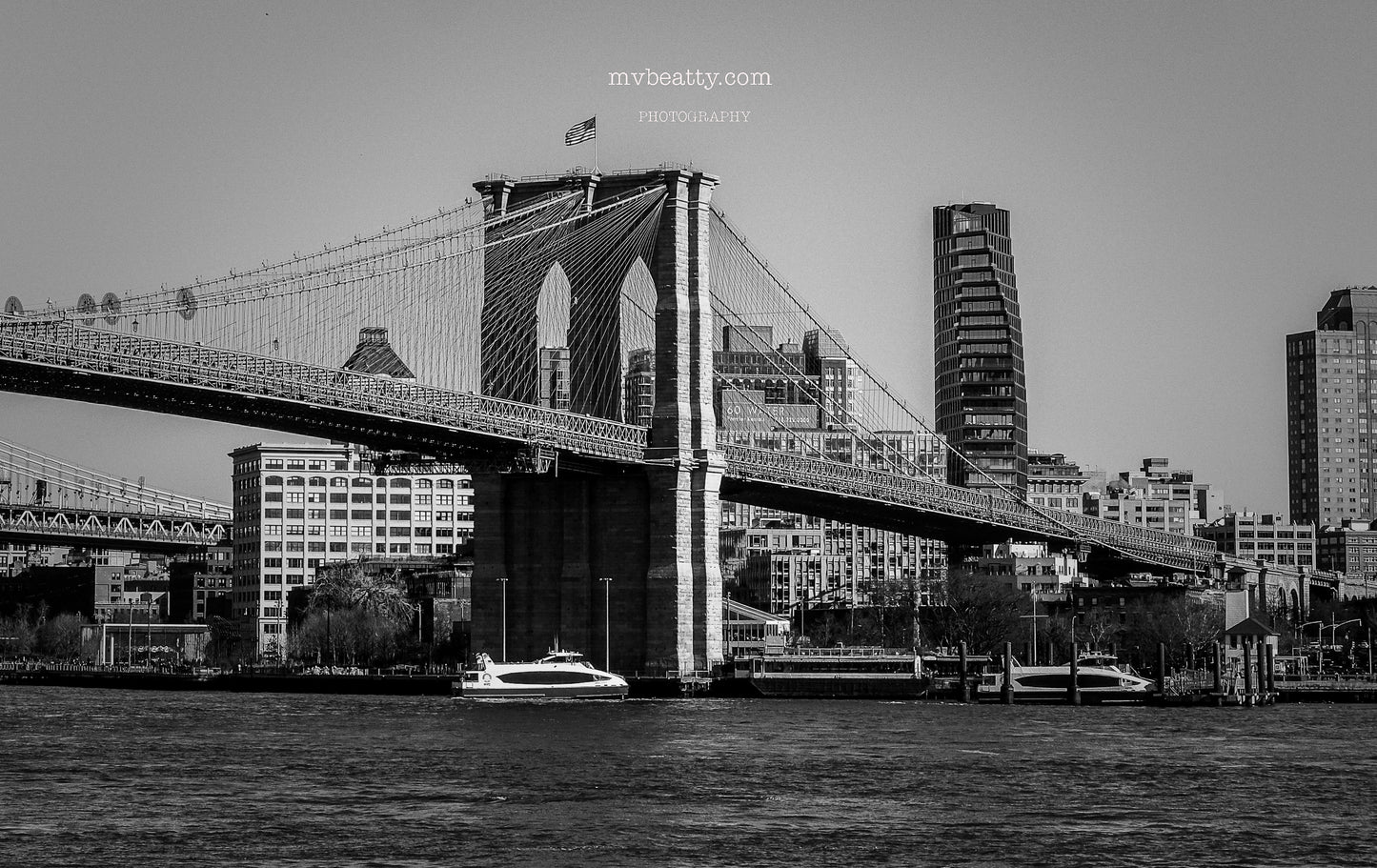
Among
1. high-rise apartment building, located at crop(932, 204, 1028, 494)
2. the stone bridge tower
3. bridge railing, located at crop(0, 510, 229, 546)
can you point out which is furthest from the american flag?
high-rise apartment building, located at crop(932, 204, 1028, 494)

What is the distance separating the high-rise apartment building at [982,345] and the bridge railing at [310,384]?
317 feet

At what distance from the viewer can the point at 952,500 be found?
110625 millimetres

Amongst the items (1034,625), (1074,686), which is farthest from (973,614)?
(1074,686)

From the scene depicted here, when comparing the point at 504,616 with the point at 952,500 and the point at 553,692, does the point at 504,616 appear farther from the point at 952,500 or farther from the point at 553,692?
the point at 952,500

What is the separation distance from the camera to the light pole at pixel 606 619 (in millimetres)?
Result: 90519

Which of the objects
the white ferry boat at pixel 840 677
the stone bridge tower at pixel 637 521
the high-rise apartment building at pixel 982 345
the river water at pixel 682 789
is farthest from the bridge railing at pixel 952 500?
the high-rise apartment building at pixel 982 345

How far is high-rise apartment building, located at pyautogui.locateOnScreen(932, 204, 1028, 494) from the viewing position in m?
184

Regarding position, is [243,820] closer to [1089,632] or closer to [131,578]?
[1089,632]

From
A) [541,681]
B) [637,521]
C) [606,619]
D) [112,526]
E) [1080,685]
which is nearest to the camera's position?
[541,681]

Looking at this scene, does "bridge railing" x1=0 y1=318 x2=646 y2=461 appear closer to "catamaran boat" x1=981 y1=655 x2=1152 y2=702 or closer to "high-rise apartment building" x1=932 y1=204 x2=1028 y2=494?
"catamaran boat" x1=981 y1=655 x2=1152 y2=702

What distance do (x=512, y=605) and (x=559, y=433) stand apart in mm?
10396

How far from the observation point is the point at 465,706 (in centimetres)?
8225

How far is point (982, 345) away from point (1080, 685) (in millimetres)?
95889

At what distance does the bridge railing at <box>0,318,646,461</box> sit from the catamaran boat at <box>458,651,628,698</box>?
25.4ft
